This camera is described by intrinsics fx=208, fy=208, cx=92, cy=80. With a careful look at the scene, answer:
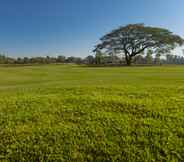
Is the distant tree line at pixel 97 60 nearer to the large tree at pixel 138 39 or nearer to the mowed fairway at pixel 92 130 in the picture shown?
the large tree at pixel 138 39

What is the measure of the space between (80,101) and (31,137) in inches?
93.0

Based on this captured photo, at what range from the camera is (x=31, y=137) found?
4.52 m

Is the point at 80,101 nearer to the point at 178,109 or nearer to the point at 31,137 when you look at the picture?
the point at 31,137

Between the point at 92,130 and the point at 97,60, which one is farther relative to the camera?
the point at 97,60

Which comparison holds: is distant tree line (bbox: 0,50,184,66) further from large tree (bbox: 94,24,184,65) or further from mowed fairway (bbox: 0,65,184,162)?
mowed fairway (bbox: 0,65,184,162)

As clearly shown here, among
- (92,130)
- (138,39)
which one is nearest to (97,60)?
(138,39)

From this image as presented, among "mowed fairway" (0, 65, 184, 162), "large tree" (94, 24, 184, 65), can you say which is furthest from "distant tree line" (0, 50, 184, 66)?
"mowed fairway" (0, 65, 184, 162)

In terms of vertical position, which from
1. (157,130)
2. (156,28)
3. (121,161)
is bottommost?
(121,161)

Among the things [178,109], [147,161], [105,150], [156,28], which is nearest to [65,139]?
[105,150]

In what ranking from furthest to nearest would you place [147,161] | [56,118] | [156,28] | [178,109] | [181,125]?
[156,28] < [178,109] < [56,118] < [181,125] < [147,161]

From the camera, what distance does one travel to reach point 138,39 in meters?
49.1

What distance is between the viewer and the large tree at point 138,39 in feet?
157

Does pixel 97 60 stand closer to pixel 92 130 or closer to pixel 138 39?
pixel 138 39

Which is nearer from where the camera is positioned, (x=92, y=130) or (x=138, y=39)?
(x=92, y=130)
